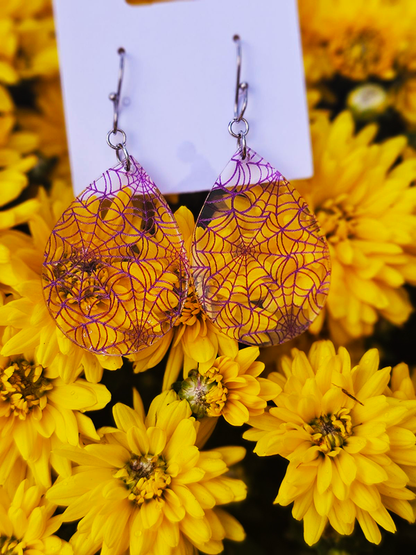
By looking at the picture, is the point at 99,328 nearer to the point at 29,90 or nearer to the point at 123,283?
the point at 123,283

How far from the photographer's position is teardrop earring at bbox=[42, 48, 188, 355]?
43cm

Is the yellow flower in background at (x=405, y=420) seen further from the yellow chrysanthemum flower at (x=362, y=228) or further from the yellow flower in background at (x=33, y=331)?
the yellow flower in background at (x=33, y=331)

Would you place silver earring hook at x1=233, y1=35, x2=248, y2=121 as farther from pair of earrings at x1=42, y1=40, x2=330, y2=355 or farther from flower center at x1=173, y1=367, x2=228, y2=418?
flower center at x1=173, y1=367, x2=228, y2=418

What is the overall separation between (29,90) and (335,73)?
13.8 inches

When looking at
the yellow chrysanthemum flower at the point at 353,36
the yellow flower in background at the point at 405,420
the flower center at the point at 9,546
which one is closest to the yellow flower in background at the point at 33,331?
the flower center at the point at 9,546

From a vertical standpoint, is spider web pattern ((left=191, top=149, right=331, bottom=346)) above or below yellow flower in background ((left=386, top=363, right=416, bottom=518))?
above

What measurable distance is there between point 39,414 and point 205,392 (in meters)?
0.14

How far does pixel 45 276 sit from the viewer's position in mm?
431

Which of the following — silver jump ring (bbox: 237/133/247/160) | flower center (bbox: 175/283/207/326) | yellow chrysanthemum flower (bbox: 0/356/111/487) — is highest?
silver jump ring (bbox: 237/133/247/160)

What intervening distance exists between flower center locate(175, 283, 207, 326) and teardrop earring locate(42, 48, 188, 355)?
11mm

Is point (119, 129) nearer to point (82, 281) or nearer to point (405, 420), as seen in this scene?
point (82, 281)

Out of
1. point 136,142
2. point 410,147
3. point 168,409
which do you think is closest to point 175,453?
point 168,409

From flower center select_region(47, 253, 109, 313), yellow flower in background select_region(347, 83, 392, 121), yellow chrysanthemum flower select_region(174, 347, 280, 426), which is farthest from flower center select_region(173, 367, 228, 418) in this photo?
yellow flower in background select_region(347, 83, 392, 121)

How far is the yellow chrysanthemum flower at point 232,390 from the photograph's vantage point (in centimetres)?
41
